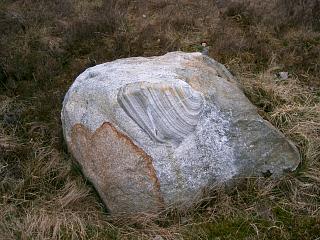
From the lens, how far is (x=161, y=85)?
445 centimetres

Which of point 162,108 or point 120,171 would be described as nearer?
point 120,171

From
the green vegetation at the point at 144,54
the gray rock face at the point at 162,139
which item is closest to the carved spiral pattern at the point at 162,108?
the gray rock face at the point at 162,139

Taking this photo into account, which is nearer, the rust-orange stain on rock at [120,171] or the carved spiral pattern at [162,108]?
the rust-orange stain on rock at [120,171]

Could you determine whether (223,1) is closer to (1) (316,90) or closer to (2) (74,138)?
(1) (316,90)

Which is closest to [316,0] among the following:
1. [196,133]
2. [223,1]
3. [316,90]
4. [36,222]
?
[223,1]

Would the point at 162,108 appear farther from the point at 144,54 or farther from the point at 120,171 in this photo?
the point at 144,54

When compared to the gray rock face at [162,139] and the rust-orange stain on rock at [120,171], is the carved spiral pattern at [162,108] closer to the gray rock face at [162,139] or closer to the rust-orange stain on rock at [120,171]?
the gray rock face at [162,139]

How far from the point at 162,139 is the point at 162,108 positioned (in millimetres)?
293

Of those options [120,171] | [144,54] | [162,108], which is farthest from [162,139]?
[144,54]

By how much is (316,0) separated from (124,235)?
5249 mm

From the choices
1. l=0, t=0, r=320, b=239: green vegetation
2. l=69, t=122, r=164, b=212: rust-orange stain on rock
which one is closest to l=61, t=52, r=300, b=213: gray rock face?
l=69, t=122, r=164, b=212: rust-orange stain on rock

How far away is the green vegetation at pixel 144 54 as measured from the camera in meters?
4.16

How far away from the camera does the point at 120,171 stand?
13.9ft

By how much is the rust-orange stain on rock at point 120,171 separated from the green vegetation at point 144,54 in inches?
5.5
